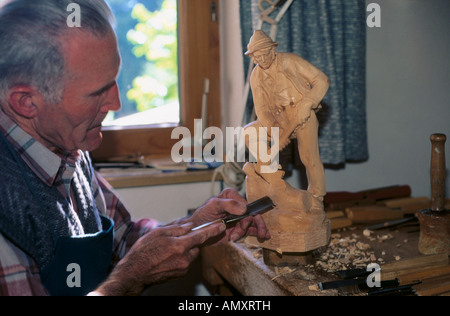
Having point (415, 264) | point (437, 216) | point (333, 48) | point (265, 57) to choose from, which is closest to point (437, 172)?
point (437, 216)

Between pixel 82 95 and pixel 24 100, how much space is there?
0.37ft

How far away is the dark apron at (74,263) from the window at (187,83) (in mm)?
896

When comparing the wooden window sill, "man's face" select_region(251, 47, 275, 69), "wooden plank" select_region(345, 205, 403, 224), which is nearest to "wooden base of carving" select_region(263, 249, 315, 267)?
"wooden plank" select_region(345, 205, 403, 224)

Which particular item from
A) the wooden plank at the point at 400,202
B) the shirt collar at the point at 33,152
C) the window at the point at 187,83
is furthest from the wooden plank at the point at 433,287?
the window at the point at 187,83

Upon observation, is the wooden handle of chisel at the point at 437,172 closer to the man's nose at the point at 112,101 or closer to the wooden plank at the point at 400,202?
the wooden plank at the point at 400,202

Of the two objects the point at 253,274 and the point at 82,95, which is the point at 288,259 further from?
the point at 82,95

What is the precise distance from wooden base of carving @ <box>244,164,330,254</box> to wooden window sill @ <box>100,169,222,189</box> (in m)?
0.70

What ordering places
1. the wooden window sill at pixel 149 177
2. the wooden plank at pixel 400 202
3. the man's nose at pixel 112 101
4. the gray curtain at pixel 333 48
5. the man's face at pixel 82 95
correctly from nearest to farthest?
the man's face at pixel 82 95
the man's nose at pixel 112 101
the wooden plank at pixel 400 202
the gray curtain at pixel 333 48
the wooden window sill at pixel 149 177

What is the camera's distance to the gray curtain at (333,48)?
156 cm

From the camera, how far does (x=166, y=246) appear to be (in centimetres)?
97

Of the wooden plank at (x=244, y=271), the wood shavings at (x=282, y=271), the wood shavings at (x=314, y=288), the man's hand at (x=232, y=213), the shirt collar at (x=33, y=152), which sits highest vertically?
the shirt collar at (x=33, y=152)

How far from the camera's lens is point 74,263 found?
97 cm

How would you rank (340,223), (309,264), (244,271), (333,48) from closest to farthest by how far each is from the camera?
1. (309,264)
2. (244,271)
3. (340,223)
4. (333,48)
